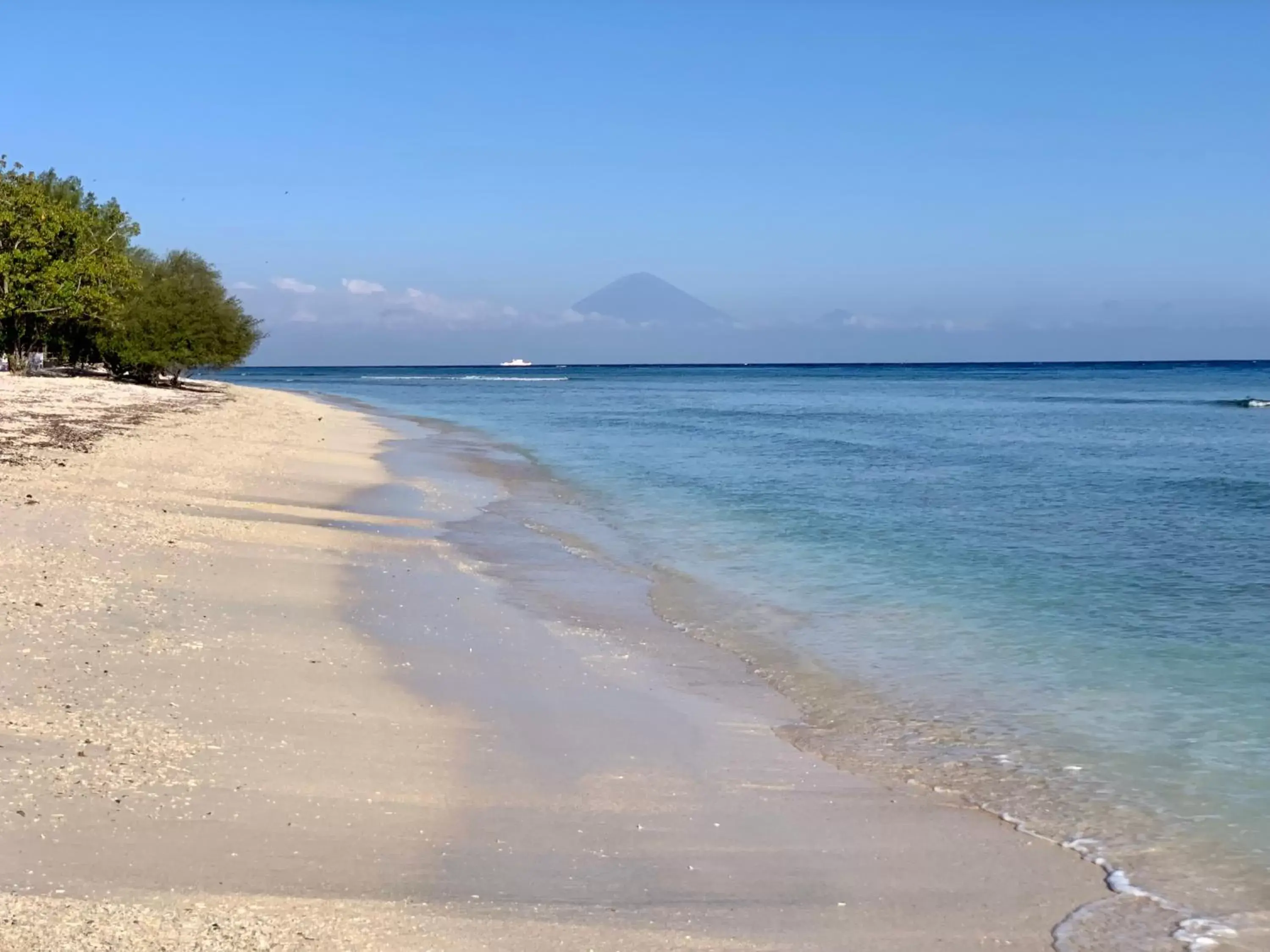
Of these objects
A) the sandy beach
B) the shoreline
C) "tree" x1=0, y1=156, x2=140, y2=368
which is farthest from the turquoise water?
"tree" x1=0, y1=156, x2=140, y2=368

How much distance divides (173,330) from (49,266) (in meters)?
7.89

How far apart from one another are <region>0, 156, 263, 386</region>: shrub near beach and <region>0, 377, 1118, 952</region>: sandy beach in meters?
41.3

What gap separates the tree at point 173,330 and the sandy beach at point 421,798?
46.2m

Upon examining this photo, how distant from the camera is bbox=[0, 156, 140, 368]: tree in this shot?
49.6 meters

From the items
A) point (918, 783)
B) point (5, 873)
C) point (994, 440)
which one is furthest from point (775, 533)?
point (994, 440)

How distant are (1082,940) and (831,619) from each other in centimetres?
802

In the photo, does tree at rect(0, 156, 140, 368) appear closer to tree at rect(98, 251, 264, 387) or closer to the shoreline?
tree at rect(98, 251, 264, 387)

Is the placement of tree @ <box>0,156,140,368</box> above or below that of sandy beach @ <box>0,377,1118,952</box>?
above

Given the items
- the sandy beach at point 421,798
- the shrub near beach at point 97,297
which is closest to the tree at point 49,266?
the shrub near beach at point 97,297

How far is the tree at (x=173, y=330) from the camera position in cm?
5666

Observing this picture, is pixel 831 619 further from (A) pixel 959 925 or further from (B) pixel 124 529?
(B) pixel 124 529

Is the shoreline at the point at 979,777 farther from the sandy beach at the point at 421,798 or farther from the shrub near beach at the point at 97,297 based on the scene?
the shrub near beach at the point at 97,297

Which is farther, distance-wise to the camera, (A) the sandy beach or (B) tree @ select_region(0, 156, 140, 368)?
(B) tree @ select_region(0, 156, 140, 368)

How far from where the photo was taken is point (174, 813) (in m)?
6.46
